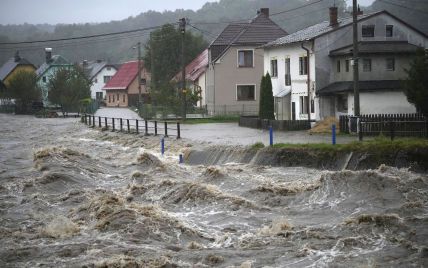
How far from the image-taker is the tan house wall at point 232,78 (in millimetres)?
59781

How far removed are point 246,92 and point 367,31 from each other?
1971cm

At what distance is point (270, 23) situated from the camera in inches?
2408

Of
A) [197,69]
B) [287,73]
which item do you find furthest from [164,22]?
[287,73]

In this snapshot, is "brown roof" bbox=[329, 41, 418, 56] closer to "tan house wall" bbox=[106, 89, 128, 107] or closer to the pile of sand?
the pile of sand

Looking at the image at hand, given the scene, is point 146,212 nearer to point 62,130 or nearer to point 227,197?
point 227,197

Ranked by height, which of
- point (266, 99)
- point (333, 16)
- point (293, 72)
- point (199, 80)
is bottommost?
point (266, 99)

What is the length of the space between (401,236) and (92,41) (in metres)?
174

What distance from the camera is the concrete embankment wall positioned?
22130 mm

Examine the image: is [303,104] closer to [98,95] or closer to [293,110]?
[293,110]

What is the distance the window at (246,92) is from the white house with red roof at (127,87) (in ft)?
118

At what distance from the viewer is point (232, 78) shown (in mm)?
60344

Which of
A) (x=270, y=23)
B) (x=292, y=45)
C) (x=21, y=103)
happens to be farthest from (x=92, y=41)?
(x=292, y=45)

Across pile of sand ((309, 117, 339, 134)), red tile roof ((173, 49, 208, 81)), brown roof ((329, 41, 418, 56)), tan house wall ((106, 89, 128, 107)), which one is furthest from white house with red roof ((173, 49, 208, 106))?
tan house wall ((106, 89, 128, 107))

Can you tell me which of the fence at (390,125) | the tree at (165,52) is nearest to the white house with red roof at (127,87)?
the tree at (165,52)
